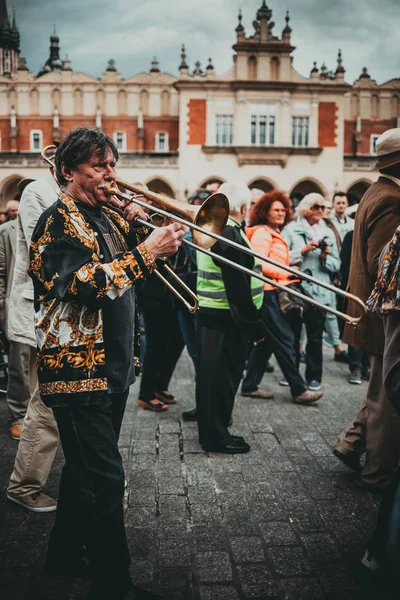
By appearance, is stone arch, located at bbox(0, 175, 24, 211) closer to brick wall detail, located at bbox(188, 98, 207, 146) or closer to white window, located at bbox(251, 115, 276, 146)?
brick wall detail, located at bbox(188, 98, 207, 146)

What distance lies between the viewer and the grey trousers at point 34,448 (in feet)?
11.1

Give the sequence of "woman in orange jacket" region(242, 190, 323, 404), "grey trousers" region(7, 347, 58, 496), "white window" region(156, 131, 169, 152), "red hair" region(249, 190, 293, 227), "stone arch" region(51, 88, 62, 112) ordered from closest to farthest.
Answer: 1. "grey trousers" region(7, 347, 58, 496)
2. "woman in orange jacket" region(242, 190, 323, 404)
3. "red hair" region(249, 190, 293, 227)
4. "stone arch" region(51, 88, 62, 112)
5. "white window" region(156, 131, 169, 152)

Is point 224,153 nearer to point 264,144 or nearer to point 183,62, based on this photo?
point 264,144

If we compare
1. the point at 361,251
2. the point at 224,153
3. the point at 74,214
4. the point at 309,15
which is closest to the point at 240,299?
the point at 361,251

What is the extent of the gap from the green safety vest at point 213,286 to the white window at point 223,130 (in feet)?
108

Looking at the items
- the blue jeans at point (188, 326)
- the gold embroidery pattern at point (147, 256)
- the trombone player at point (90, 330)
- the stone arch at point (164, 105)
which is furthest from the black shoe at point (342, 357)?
the stone arch at point (164, 105)

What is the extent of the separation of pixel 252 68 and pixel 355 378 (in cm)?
3313

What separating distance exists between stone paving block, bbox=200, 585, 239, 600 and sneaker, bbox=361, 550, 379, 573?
643 millimetres

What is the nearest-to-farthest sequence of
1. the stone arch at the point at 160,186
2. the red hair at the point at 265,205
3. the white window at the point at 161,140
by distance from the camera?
the red hair at the point at 265,205 → the stone arch at the point at 160,186 → the white window at the point at 161,140

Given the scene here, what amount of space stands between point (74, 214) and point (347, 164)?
120 feet

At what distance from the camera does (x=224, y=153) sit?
35750mm

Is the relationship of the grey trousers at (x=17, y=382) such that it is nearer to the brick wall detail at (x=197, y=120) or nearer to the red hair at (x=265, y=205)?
the red hair at (x=265, y=205)

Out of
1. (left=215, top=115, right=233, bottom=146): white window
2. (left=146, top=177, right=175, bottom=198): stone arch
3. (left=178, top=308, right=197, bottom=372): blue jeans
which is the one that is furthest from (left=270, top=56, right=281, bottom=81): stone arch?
(left=178, top=308, right=197, bottom=372): blue jeans

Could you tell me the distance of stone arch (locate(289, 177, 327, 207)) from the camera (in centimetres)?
3616
